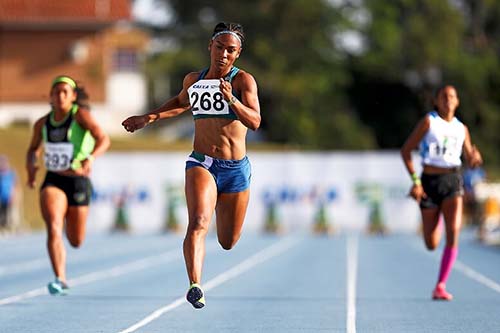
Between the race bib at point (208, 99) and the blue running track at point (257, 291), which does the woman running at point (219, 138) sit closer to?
the race bib at point (208, 99)

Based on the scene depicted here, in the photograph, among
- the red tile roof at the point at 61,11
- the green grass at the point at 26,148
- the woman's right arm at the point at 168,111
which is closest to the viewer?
the woman's right arm at the point at 168,111

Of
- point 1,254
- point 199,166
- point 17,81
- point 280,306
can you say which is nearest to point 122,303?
point 280,306

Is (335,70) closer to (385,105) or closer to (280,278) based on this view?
(385,105)

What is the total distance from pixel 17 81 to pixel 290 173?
23431 mm

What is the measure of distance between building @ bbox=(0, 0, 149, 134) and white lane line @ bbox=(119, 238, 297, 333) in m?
28.2

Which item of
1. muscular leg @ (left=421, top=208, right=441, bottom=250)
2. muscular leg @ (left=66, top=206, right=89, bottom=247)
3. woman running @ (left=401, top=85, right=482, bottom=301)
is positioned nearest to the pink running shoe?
woman running @ (left=401, top=85, right=482, bottom=301)

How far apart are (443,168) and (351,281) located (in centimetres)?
393

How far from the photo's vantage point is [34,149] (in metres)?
15.1

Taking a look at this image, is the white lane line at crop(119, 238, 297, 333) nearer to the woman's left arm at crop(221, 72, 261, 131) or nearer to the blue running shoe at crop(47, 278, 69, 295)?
the blue running shoe at crop(47, 278, 69, 295)

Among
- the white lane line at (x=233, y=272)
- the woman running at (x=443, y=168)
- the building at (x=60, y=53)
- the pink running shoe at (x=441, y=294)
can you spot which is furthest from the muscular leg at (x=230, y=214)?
the building at (x=60, y=53)

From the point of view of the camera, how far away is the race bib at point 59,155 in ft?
48.5

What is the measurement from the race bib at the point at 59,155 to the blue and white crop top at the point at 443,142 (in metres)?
3.64

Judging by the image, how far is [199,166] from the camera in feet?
37.1

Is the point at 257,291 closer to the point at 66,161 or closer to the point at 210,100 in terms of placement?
the point at 66,161
